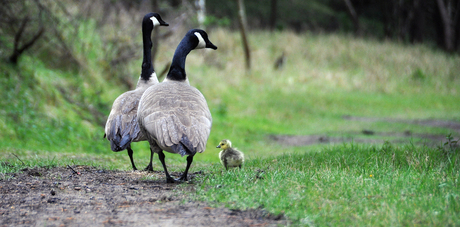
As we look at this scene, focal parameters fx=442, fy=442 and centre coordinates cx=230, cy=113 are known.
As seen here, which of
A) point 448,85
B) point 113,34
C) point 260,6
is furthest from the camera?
point 260,6

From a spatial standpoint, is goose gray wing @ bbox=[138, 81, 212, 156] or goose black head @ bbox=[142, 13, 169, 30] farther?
goose black head @ bbox=[142, 13, 169, 30]

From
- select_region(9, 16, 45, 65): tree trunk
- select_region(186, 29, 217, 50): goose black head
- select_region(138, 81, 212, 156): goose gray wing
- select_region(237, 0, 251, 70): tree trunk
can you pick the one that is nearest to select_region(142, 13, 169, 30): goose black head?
select_region(186, 29, 217, 50): goose black head

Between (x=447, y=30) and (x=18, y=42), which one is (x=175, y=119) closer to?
(x=18, y=42)

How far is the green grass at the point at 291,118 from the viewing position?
5.04 metres

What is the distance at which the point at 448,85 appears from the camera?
2712 cm

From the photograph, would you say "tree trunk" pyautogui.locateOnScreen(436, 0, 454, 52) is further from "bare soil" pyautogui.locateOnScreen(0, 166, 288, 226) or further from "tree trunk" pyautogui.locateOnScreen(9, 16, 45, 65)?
"bare soil" pyautogui.locateOnScreen(0, 166, 288, 226)

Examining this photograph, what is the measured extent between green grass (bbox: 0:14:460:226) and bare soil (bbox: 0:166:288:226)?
0.99 ft

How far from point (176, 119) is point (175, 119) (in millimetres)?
14

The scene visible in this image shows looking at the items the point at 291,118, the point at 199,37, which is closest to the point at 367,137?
the point at 291,118

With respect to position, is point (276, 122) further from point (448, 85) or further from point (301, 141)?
point (448, 85)

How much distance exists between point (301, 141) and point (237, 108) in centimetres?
521

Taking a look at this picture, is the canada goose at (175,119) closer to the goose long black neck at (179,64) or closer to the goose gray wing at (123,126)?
the goose long black neck at (179,64)

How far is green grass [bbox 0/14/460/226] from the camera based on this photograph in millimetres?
5043

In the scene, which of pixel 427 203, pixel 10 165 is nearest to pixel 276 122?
pixel 10 165
